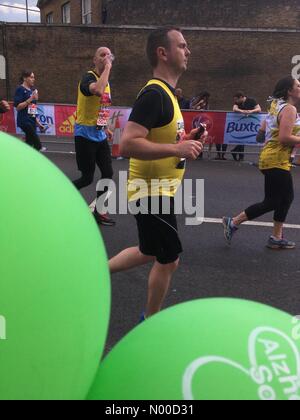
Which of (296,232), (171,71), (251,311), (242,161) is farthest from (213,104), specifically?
(251,311)

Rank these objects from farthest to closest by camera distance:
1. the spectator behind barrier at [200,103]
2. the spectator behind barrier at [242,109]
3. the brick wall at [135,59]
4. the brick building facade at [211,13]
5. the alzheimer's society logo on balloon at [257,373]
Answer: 1. the brick building facade at [211,13]
2. the brick wall at [135,59]
3. the spectator behind barrier at [200,103]
4. the spectator behind barrier at [242,109]
5. the alzheimer's society logo on balloon at [257,373]

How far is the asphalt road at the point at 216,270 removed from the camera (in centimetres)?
330

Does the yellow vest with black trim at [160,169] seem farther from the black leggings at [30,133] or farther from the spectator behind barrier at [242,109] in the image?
the spectator behind barrier at [242,109]

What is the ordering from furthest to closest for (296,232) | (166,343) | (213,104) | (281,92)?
(213,104), (296,232), (281,92), (166,343)

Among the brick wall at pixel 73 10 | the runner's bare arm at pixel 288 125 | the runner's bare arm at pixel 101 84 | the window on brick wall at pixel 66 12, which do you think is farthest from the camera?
the window on brick wall at pixel 66 12

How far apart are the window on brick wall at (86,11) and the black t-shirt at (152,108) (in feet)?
84.0

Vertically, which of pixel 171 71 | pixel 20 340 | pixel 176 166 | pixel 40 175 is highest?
pixel 171 71

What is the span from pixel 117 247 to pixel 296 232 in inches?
→ 82.3

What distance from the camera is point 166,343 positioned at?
4.50ft

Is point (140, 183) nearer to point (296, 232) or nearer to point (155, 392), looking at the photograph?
point (155, 392)

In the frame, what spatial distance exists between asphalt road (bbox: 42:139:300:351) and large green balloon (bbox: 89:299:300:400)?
1.35m

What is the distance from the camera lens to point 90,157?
4.91m

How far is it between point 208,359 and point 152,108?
1.47 m

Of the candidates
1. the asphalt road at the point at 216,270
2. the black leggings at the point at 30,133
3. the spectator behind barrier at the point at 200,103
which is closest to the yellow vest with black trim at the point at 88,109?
the asphalt road at the point at 216,270
